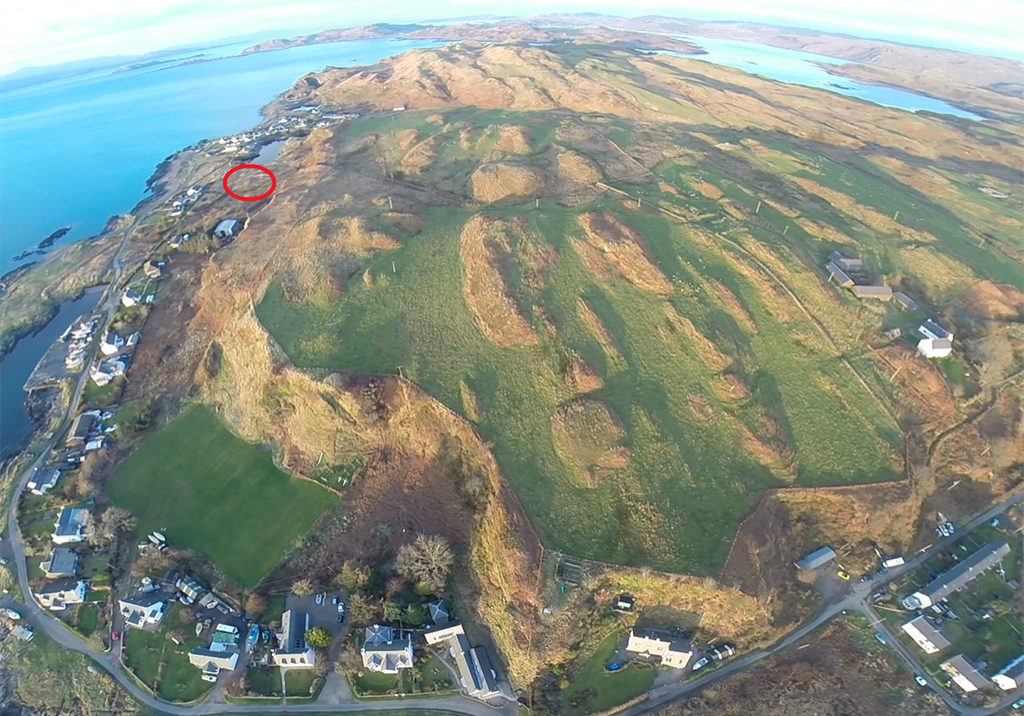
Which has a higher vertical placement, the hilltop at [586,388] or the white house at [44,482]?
the hilltop at [586,388]

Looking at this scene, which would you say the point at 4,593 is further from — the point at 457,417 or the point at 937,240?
the point at 937,240

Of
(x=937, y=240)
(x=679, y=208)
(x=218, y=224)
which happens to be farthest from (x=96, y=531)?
(x=937, y=240)

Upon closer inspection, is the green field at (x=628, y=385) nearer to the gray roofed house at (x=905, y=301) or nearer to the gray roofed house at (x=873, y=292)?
the gray roofed house at (x=873, y=292)

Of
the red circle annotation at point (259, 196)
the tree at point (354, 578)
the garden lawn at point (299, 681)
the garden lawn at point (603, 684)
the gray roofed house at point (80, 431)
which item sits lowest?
the garden lawn at point (299, 681)

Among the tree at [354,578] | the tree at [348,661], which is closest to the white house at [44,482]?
the tree at [354,578]

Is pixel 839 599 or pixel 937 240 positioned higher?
pixel 937 240

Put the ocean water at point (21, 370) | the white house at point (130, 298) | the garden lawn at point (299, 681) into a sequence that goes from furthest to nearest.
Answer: the white house at point (130, 298), the ocean water at point (21, 370), the garden lawn at point (299, 681)

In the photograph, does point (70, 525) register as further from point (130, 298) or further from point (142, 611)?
point (130, 298)

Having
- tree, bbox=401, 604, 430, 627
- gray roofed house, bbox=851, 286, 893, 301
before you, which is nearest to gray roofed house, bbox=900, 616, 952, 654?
gray roofed house, bbox=851, 286, 893, 301
